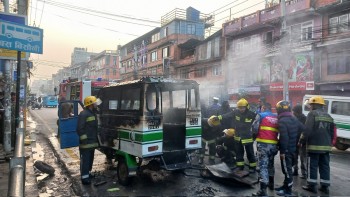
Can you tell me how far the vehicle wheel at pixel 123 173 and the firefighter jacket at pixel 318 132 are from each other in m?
3.79

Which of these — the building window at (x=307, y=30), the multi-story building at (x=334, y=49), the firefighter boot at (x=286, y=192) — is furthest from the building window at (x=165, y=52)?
the firefighter boot at (x=286, y=192)

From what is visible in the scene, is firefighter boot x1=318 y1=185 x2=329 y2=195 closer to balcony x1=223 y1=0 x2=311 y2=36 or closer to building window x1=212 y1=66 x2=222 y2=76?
balcony x1=223 y1=0 x2=311 y2=36

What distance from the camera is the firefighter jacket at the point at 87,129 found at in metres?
6.20

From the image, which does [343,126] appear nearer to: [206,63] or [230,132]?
[230,132]

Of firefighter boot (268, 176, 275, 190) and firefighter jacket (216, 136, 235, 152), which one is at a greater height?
firefighter jacket (216, 136, 235, 152)

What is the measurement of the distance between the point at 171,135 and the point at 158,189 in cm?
136

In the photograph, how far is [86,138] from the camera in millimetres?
6223

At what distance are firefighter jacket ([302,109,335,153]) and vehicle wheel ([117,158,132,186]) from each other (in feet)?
12.4

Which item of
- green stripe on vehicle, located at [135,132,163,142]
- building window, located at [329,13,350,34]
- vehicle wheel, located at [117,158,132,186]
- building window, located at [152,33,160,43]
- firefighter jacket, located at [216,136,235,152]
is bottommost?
vehicle wheel, located at [117,158,132,186]

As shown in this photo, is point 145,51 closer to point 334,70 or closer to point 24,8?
point 334,70

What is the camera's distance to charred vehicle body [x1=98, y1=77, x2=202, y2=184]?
568 centimetres

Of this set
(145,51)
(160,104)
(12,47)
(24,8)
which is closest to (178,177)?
(160,104)

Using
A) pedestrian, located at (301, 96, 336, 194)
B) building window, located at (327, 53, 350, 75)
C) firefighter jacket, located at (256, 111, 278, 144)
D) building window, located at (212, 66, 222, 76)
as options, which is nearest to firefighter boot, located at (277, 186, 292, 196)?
pedestrian, located at (301, 96, 336, 194)

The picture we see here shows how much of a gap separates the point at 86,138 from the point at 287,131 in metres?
4.22
